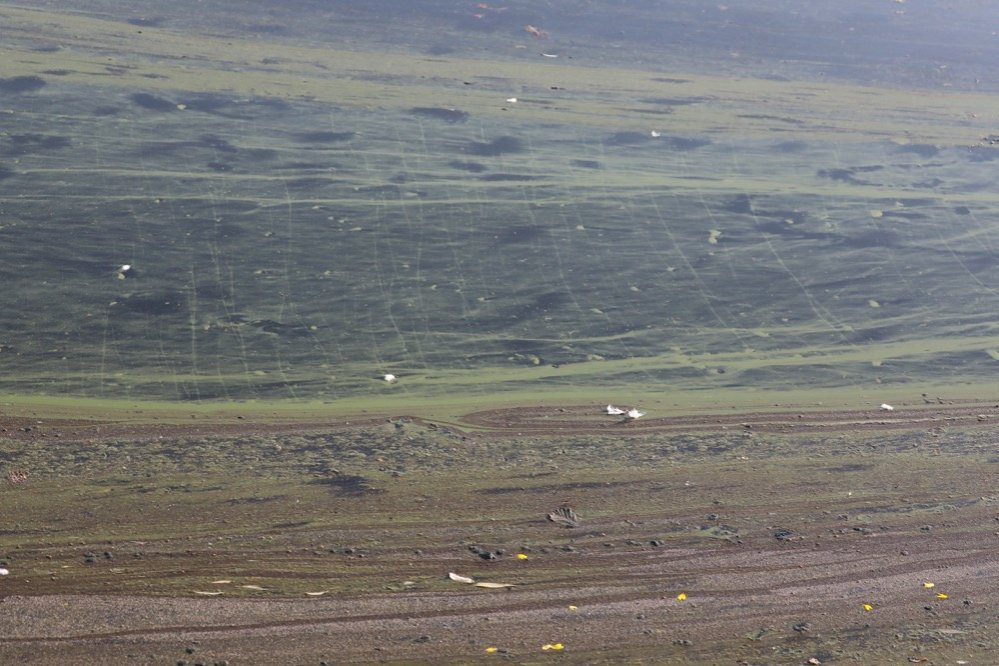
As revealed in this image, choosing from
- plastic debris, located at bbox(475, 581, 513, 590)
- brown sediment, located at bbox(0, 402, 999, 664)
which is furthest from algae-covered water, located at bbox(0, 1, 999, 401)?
plastic debris, located at bbox(475, 581, 513, 590)

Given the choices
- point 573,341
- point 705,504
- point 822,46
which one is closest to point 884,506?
point 705,504

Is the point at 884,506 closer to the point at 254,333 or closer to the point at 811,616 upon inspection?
the point at 811,616

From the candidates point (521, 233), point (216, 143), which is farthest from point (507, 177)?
point (216, 143)

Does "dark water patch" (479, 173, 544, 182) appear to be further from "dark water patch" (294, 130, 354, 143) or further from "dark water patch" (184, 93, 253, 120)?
"dark water patch" (184, 93, 253, 120)

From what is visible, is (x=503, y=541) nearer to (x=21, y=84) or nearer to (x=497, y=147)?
(x=497, y=147)

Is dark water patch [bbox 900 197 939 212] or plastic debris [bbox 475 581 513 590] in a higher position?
dark water patch [bbox 900 197 939 212]

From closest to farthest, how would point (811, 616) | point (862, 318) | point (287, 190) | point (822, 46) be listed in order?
point (811, 616) < point (862, 318) < point (287, 190) < point (822, 46)
